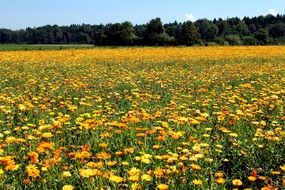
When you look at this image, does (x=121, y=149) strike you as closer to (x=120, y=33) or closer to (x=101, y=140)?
(x=101, y=140)

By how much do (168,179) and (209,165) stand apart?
3.01ft

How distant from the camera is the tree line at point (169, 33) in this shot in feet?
191

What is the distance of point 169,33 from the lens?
110812mm

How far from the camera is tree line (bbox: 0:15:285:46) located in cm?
5816

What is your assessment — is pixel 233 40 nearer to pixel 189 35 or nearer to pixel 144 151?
pixel 189 35

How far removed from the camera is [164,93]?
30.3 ft

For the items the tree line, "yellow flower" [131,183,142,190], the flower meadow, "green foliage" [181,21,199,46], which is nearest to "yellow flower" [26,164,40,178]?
the flower meadow

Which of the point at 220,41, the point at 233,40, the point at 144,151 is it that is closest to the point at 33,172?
the point at 144,151

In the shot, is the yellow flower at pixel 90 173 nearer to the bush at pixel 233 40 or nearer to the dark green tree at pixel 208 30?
the bush at pixel 233 40

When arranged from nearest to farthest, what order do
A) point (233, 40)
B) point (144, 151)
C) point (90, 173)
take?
1. point (90, 173)
2. point (144, 151)
3. point (233, 40)

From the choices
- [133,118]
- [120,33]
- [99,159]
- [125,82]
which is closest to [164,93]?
[125,82]

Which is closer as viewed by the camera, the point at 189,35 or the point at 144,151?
the point at 144,151

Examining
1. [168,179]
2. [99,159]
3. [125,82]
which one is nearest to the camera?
[168,179]

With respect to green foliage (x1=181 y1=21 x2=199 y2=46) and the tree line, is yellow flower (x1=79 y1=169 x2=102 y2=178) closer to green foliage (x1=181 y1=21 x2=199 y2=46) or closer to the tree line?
the tree line
